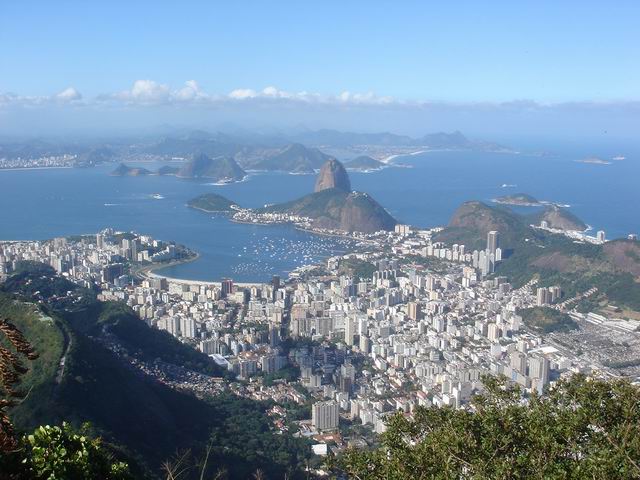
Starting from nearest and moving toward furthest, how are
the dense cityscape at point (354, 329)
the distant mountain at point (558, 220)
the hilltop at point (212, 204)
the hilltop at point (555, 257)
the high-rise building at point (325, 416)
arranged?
the high-rise building at point (325, 416), the dense cityscape at point (354, 329), the hilltop at point (555, 257), the distant mountain at point (558, 220), the hilltop at point (212, 204)

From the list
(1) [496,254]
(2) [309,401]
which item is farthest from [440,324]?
(1) [496,254]

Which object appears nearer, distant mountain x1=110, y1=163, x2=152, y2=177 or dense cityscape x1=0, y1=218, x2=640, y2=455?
dense cityscape x1=0, y1=218, x2=640, y2=455

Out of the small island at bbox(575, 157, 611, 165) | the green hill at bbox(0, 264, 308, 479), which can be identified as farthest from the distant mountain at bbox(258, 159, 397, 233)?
the small island at bbox(575, 157, 611, 165)

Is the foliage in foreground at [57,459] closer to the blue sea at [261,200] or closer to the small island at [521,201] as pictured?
the blue sea at [261,200]

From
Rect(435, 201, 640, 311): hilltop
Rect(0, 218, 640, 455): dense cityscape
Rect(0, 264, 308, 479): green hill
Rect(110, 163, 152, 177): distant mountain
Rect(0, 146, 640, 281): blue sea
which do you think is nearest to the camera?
Rect(0, 264, 308, 479): green hill

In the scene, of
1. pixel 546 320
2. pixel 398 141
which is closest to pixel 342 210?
pixel 546 320

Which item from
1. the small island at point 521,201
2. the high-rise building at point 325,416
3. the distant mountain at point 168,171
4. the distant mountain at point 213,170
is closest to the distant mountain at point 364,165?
the distant mountain at point 213,170

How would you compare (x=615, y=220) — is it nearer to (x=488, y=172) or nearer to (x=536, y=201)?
(x=536, y=201)

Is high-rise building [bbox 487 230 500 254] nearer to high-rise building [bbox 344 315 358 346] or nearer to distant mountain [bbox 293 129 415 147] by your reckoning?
high-rise building [bbox 344 315 358 346]

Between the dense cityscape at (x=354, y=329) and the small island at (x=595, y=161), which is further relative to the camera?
the small island at (x=595, y=161)
